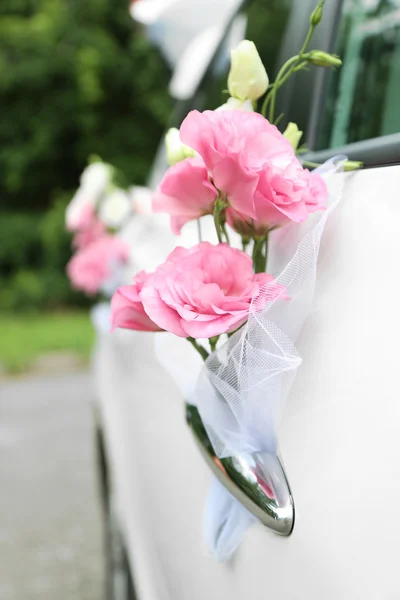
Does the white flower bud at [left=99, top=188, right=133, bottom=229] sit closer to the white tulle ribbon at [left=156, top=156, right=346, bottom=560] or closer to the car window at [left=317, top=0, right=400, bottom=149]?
the car window at [left=317, top=0, right=400, bottom=149]

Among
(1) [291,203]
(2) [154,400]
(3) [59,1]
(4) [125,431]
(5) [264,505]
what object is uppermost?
(3) [59,1]

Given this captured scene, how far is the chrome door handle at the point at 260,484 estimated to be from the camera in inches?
32.6

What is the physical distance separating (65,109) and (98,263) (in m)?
13.4

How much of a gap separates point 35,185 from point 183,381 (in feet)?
49.9

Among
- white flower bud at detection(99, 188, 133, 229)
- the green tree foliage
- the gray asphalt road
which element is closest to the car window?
white flower bud at detection(99, 188, 133, 229)

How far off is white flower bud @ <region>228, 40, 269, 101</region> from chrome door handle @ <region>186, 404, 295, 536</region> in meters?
0.45

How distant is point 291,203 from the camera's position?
35.9 inches

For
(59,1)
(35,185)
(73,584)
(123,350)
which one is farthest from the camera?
(59,1)

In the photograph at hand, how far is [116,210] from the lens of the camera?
2.88 m

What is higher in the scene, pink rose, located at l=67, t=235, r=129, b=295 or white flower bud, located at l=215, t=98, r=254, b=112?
white flower bud, located at l=215, t=98, r=254, b=112

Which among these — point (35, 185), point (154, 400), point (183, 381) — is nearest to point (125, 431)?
point (154, 400)

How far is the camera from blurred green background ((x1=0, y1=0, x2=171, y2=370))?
14852mm

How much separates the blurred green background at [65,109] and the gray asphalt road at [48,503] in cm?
902

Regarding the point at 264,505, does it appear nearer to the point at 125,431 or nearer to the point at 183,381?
the point at 183,381
